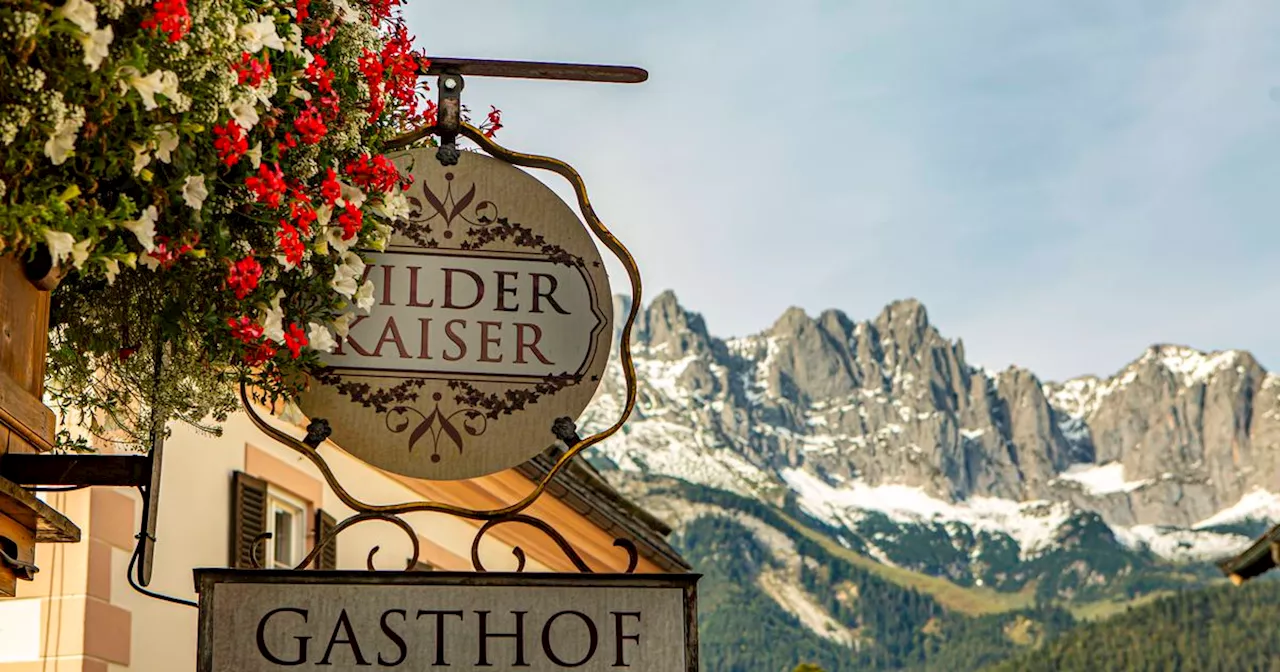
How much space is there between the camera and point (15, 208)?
298 centimetres

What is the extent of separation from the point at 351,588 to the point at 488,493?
1144cm

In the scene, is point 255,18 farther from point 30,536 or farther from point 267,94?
point 30,536

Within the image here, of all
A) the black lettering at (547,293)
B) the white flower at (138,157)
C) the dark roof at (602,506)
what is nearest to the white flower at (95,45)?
the white flower at (138,157)

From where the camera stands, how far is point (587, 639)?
12.7ft

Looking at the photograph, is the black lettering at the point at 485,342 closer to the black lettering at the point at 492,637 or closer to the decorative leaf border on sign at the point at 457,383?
the decorative leaf border on sign at the point at 457,383

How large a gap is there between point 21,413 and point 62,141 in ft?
3.35

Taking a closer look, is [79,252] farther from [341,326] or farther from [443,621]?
[443,621]

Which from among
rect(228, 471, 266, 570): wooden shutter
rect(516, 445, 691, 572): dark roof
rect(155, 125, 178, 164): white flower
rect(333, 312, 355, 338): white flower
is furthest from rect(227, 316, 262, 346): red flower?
rect(516, 445, 691, 572): dark roof

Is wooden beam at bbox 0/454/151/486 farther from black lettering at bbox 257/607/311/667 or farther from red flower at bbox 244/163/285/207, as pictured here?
red flower at bbox 244/163/285/207

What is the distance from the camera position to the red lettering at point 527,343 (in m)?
4.27

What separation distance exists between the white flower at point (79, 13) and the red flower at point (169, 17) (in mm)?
201

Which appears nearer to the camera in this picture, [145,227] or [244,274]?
[145,227]

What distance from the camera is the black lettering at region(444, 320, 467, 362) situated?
166 inches

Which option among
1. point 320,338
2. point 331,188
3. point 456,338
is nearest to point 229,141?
point 331,188
